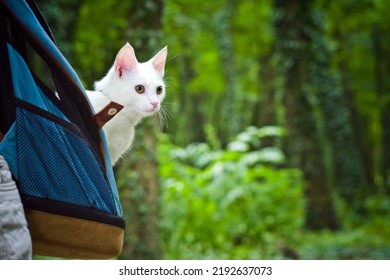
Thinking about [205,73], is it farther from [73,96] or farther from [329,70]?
[73,96]

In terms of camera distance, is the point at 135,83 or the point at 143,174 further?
the point at 143,174

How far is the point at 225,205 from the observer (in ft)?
15.7

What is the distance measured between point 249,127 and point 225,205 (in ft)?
6.68

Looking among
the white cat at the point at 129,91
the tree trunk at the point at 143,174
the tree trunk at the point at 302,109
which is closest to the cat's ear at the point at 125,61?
the white cat at the point at 129,91

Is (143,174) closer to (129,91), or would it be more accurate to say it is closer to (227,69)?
→ (129,91)

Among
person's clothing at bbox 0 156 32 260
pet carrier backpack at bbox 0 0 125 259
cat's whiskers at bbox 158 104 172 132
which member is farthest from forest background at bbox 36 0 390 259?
person's clothing at bbox 0 156 32 260

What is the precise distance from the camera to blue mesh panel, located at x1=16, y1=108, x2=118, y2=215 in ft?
2.33

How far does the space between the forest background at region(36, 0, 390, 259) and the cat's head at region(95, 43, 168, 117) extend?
1.7 inches

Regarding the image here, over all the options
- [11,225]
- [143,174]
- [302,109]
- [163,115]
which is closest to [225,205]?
[302,109]

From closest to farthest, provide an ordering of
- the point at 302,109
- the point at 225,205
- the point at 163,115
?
the point at 163,115, the point at 225,205, the point at 302,109

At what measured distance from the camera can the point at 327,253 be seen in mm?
5043

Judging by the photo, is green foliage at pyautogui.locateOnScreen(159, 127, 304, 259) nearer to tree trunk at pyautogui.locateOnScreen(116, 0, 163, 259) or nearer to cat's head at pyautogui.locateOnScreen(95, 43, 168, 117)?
tree trunk at pyautogui.locateOnScreen(116, 0, 163, 259)

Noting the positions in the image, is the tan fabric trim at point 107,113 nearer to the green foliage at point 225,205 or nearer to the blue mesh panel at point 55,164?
the blue mesh panel at point 55,164
